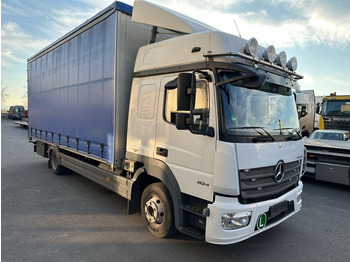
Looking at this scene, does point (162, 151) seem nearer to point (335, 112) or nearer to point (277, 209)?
point (277, 209)

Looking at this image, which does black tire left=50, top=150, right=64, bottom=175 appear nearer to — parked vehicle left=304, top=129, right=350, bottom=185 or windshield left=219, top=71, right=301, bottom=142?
windshield left=219, top=71, right=301, bottom=142

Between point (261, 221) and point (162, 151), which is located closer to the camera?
point (261, 221)

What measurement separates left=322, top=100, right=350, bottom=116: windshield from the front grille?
33.4 feet

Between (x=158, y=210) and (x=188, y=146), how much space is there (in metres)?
1.16

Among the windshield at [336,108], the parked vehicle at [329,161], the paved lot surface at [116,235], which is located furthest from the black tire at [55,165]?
the windshield at [336,108]

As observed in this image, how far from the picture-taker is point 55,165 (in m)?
7.65

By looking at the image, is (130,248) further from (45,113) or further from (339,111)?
(339,111)

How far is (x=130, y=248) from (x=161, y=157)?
135 cm

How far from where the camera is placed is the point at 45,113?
Answer: 25.7 ft

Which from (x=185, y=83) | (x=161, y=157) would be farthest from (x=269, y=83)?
(x=161, y=157)

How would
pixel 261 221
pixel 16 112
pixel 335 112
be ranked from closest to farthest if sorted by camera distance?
pixel 261 221
pixel 335 112
pixel 16 112

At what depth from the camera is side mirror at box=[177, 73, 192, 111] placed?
117 inches

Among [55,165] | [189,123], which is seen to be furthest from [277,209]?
[55,165]

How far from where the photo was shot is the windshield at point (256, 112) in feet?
9.88
